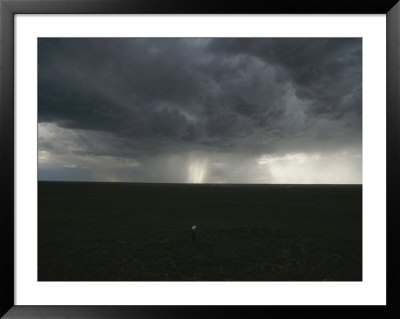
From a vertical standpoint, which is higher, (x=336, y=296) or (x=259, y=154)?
(x=259, y=154)

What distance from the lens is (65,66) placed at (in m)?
2.34

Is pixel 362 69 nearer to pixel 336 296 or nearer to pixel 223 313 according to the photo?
pixel 336 296

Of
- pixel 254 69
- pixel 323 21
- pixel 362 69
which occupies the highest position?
pixel 254 69

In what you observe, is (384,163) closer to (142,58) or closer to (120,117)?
(142,58)

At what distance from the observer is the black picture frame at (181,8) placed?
47.5 inches

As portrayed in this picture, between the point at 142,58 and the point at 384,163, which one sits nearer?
the point at 384,163

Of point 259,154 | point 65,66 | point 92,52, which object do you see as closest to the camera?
point 92,52

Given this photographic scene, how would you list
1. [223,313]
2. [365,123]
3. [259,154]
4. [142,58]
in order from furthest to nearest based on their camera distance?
[259,154]
[142,58]
[365,123]
[223,313]

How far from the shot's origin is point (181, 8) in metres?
1.29

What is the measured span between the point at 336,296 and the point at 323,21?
1909mm

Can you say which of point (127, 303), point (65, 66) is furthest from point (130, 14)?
point (127, 303)

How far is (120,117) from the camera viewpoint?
4.19 m

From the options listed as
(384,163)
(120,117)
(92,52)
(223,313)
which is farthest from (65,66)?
(384,163)

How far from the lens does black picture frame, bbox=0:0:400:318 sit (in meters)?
1.21
